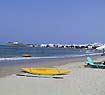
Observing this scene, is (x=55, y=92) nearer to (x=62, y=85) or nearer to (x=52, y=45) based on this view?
(x=62, y=85)

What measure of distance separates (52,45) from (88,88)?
171064 mm

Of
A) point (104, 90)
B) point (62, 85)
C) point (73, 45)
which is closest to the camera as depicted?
point (104, 90)

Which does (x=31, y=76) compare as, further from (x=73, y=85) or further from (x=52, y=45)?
(x=52, y=45)

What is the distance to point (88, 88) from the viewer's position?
456 inches

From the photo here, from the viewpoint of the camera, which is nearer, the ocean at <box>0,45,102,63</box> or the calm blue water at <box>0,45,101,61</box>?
the ocean at <box>0,45,102,63</box>

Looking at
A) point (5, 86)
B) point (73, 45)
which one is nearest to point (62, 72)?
point (5, 86)

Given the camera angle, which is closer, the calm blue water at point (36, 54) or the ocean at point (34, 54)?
the ocean at point (34, 54)

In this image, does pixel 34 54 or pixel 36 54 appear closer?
pixel 36 54

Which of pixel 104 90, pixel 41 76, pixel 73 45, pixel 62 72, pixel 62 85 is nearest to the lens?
pixel 104 90

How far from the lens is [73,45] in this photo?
179 meters

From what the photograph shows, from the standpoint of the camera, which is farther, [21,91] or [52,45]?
[52,45]

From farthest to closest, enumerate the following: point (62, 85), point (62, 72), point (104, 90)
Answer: point (62, 72)
point (62, 85)
point (104, 90)

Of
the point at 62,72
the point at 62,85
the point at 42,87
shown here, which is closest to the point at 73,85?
the point at 62,85

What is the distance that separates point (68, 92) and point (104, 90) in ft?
4.58
